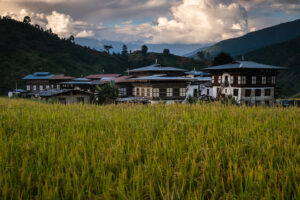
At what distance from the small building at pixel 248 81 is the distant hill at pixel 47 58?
5069 cm

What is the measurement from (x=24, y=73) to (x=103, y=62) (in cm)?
4180

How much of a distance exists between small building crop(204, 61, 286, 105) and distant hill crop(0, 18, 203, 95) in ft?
166

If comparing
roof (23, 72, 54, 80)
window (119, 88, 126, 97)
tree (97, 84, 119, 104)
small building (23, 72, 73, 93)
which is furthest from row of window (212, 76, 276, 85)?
roof (23, 72, 54, 80)

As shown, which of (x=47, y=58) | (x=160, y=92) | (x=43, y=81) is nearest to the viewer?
(x=160, y=92)

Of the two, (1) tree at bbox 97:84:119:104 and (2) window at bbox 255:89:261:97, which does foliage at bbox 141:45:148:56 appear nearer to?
(1) tree at bbox 97:84:119:104

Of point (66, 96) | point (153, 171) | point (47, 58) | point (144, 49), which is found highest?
point (144, 49)

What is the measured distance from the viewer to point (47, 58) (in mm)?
101062

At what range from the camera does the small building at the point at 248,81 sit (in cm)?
4247

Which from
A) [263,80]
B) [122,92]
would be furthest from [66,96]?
[263,80]

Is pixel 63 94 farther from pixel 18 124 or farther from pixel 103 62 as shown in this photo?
pixel 103 62

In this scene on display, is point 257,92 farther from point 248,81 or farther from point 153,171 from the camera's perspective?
point 153,171

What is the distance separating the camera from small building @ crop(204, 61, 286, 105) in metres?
42.5

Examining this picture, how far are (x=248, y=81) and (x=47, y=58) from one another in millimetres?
91236

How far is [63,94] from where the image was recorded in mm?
40500
